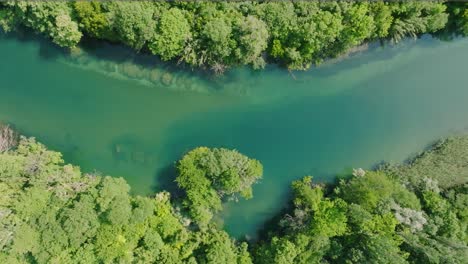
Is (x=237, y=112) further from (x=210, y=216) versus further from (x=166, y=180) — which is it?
(x=210, y=216)

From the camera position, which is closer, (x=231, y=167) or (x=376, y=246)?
(x=376, y=246)

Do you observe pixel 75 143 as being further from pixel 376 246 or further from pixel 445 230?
pixel 445 230

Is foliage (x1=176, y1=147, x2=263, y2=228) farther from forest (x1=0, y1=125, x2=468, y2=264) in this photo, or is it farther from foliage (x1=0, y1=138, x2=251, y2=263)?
foliage (x1=0, y1=138, x2=251, y2=263)

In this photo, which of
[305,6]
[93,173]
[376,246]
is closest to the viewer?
[376,246]

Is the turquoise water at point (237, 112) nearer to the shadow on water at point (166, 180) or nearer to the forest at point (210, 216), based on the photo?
the shadow on water at point (166, 180)

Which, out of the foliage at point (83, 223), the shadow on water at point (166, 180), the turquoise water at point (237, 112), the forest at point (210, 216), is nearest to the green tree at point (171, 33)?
the turquoise water at point (237, 112)

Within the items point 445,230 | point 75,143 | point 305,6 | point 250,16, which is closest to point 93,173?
point 75,143

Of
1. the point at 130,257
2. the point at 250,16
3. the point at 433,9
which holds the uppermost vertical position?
the point at 433,9

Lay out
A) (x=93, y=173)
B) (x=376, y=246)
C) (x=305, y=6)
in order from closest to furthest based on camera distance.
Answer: (x=376, y=246)
(x=305, y=6)
(x=93, y=173)

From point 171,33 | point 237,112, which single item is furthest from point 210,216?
point 171,33

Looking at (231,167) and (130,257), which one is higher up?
(231,167)
